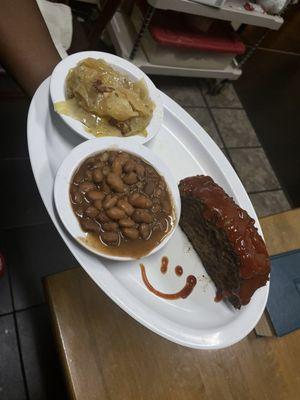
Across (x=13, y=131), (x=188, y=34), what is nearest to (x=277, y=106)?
(x=188, y=34)

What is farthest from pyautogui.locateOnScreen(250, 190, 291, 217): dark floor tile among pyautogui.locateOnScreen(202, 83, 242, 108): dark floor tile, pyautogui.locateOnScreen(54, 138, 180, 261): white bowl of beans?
pyautogui.locateOnScreen(54, 138, 180, 261): white bowl of beans

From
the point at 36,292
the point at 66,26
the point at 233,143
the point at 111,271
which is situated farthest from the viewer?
the point at 233,143

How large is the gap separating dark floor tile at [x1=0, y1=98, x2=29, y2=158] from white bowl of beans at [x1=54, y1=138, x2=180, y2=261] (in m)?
1.34

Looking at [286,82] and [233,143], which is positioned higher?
[286,82]

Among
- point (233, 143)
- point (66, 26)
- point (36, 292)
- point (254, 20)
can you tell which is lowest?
point (36, 292)

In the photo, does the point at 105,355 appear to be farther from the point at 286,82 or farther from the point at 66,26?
the point at 286,82

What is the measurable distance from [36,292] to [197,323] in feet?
3.90

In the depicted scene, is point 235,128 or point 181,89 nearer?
point 181,89

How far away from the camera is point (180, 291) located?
129 centimetres

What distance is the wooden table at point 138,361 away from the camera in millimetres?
1193

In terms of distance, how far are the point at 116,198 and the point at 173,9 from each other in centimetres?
170

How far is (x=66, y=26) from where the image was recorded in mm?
1798

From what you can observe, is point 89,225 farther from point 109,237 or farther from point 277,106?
point 277,106

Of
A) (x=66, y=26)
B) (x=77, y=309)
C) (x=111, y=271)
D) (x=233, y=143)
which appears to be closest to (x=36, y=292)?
(x=77, y=309)
